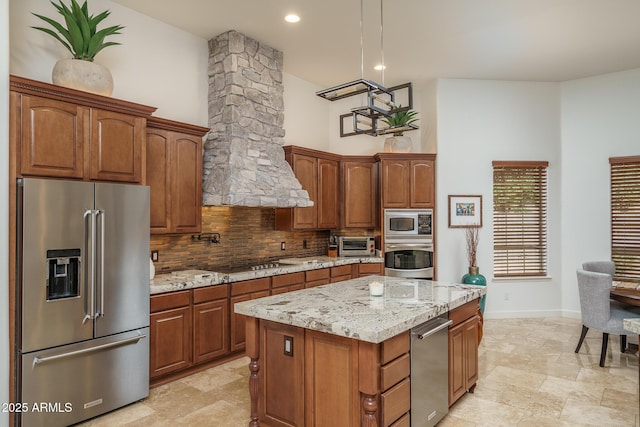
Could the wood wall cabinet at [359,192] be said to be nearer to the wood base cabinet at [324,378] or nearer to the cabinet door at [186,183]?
the cabinet door at [186,183]

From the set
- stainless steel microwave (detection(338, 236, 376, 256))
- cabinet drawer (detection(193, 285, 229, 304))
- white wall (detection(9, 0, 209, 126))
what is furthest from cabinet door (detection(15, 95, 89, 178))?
stainless steel microwave (detection(338, 236, 376, 256))

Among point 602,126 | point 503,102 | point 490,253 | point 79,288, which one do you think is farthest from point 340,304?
point 602,126

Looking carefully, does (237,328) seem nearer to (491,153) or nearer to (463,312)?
(463,312)

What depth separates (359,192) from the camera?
245 inches

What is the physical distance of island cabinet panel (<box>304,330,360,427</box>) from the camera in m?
2.34

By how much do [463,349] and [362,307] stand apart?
1.13 m

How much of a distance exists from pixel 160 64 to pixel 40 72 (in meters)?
1.19

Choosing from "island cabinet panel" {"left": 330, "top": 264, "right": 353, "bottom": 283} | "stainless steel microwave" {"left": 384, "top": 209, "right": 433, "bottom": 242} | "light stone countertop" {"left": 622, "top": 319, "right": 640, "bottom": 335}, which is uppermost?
"stainless steel microwave" {"left": 384, "top": 209, "right": 433, "bottom": 242}

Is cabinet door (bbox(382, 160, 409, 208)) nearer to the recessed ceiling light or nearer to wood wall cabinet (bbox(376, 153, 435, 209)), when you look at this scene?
wood wall cabinet (bbox(376, 153, 435, 209))

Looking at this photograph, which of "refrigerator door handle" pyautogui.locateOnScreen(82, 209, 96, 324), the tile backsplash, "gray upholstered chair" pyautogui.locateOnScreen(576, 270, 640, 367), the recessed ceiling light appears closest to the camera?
"refrigerator door handle" pyautogui.locateOnScreen(82, 209, 96, 324)

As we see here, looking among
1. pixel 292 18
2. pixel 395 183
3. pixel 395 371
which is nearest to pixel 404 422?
pixel 395 371

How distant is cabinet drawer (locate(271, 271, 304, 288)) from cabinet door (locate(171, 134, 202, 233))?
3.47 ft

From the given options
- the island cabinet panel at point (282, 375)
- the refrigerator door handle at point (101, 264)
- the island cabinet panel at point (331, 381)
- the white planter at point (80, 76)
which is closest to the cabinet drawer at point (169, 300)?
the refrigerator door handle at point (101, 264)

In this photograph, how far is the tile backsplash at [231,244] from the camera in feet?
14.3
